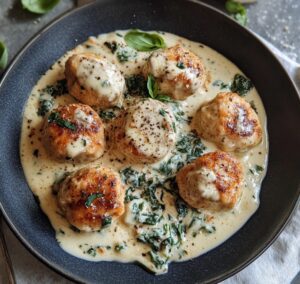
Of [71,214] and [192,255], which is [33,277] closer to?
[71,214]

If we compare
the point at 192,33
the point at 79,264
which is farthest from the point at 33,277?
the point at 192,33

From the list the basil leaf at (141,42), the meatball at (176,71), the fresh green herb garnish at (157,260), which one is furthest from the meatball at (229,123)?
the fresh green herb garnish at (157,260)

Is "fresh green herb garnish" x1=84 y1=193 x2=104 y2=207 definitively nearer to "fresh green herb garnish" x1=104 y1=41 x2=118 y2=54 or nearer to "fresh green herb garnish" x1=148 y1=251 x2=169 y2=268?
"fresh green herb garnish" x1=148 y1=251 x2=169 y2=268

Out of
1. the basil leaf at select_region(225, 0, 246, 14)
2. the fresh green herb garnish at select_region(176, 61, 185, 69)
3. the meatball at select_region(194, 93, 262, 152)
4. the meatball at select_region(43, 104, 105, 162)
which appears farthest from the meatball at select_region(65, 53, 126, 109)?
the basil leaf at select_region(225, 0, 246, 14)

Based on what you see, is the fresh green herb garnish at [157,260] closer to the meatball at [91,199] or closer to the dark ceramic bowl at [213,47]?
the dark ceramic bowl at [213,47]

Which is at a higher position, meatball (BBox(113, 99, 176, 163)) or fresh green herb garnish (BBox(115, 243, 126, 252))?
meatball (BBox(113, 99, 176, 163))

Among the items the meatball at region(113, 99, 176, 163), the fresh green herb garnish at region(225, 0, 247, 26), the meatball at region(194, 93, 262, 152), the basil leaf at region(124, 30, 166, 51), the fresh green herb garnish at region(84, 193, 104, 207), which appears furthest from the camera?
the fresh green herb garnish at region(225, 0, 247, 26)

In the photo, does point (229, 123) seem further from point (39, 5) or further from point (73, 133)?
point (39, 5)

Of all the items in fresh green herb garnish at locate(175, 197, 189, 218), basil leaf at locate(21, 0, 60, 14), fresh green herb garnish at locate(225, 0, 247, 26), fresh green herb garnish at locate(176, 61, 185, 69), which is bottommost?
fresh green herb garnish at locate(175, 197, 189, 218)
